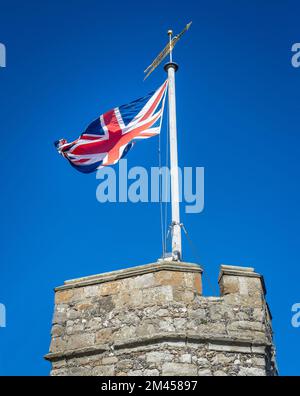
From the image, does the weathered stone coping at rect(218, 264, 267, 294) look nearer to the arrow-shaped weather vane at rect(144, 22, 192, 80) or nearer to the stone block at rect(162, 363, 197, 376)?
the stone block at rect(162, 363, 197, 376)

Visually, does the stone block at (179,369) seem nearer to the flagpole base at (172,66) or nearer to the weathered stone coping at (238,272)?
the weathered stone coping at (238,272)

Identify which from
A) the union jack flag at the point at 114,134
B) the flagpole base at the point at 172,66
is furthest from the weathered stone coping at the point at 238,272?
the flagpole base at the point at 172,66

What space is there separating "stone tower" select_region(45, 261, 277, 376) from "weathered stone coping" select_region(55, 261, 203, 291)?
12 millimetres

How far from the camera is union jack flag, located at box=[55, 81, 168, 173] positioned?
11.0 meters

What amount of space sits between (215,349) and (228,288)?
80 cm

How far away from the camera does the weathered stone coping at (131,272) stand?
7.91m

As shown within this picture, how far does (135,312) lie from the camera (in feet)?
25.5

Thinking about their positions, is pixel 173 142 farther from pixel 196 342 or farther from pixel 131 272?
pixel 196 342

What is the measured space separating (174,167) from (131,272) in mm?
2540

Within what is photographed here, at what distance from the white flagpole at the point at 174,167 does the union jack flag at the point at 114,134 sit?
0.30m

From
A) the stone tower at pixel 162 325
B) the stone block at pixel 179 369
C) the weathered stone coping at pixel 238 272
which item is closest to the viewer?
the stone block at pixel 179 369

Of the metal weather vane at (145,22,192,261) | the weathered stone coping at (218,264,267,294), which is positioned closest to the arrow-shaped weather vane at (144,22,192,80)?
the metal weather vane at (145,22,192,261)
